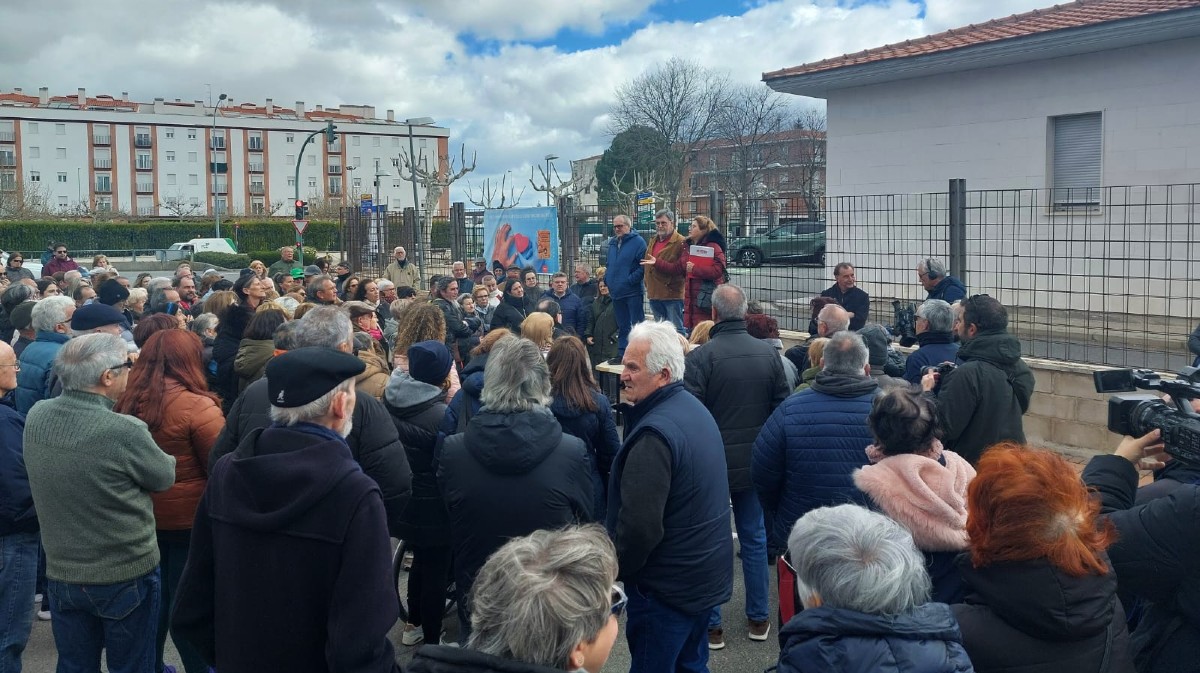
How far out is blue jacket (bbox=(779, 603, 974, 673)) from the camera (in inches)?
88.7

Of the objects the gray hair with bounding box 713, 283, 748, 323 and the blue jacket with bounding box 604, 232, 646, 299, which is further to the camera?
the blue jacket with bounding box 604, 232, 646, 299

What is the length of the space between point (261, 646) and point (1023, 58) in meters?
14.2

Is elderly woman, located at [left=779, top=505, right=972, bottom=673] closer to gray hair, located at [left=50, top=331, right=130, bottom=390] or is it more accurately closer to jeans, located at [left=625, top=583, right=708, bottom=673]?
jeans, located at [left=625, top=583, right=708, bottom=673]

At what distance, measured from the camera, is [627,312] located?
1135 centimetres

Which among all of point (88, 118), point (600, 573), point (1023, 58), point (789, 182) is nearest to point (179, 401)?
point (600, 573)

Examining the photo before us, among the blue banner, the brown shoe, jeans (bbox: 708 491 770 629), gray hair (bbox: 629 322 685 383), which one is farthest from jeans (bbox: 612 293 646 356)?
gray hair (bbox: 629 322 685 383)

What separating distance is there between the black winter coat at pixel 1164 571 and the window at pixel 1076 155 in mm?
11625

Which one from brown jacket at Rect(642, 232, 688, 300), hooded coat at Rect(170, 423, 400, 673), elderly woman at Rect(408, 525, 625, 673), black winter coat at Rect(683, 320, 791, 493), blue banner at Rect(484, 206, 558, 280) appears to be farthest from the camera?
blue banner at Rect(484, 206, 558, 280)

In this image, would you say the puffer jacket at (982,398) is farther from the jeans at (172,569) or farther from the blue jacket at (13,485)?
the blue jacket at (13,485)

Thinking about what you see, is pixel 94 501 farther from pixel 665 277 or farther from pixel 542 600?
pixel 665 277

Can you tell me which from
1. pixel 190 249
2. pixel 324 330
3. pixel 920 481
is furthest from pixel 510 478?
pixel 190 249

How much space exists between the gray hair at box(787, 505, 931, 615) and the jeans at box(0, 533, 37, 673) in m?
3.53

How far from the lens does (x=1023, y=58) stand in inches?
547

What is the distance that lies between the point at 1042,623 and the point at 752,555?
2.92 meters
